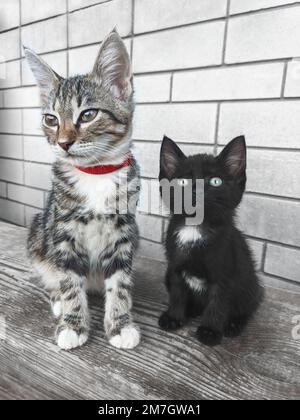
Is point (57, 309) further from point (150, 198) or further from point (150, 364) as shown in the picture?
point (150, 198)

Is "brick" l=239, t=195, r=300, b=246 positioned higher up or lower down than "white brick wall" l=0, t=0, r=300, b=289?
lower down

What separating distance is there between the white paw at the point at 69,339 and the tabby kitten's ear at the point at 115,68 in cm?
70

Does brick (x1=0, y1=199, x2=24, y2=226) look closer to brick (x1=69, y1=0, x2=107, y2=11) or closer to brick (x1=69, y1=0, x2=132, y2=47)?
brick (x1=69, y1=0, x2=132, y2=47)

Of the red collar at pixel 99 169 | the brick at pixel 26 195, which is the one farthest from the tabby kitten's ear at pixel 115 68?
the brick at pixel 26 195

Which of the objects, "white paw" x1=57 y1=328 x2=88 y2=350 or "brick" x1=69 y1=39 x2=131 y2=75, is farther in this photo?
"brick" x1=69 y1=39 x2=131 y2=75

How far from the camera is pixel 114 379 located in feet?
2.69

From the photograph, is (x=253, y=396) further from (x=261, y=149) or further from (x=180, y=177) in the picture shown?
(x=261, y=149)

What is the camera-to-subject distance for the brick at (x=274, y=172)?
1.33 meters

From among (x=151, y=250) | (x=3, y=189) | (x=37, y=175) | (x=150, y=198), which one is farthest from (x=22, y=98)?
(x=151, y=250)

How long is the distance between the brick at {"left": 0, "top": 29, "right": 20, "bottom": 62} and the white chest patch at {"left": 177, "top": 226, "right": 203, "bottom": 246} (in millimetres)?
2097

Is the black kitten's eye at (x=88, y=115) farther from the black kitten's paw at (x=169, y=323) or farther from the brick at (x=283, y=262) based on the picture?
the brick at (x=283, y=262)

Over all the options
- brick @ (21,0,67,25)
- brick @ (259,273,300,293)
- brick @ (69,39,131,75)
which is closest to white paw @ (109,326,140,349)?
brick @ (259,273,300,293)

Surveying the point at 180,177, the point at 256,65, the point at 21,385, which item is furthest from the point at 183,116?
the point at 21,385

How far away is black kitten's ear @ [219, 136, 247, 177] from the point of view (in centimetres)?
87
